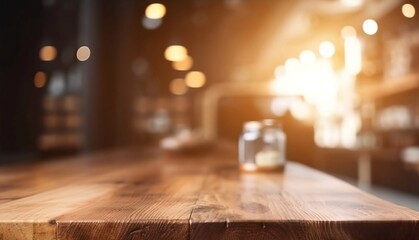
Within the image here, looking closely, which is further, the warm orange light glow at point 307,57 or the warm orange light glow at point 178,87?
the warm orange light glow at point 178,87

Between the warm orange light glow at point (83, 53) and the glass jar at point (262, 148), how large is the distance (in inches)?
173

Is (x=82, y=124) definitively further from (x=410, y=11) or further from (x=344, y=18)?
(x=410, y=11)

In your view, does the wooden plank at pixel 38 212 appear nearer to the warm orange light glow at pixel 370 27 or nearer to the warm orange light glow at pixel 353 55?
the warm orange light glow at pixel 370 27

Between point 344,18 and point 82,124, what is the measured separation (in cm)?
329

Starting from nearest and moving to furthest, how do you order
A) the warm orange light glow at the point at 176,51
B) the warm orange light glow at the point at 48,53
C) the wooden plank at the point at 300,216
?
1. the wooden plank at the point at 300,216
2. the warm orange light glow at the point at 48,53
3. the warm orange light glow at the point at 176,51

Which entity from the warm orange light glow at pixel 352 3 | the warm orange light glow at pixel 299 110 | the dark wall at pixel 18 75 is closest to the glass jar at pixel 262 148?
the dark wall at pixel 18 75

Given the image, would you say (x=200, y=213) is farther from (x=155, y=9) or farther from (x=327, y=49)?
(x=327, y=49)

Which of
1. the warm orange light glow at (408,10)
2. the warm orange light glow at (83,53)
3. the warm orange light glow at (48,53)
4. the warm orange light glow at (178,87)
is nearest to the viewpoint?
the warm orange light glow at (48,53)

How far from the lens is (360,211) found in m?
0.77

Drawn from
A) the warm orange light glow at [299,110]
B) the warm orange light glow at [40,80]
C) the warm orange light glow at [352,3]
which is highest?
the warm orange light glow at [352,3]

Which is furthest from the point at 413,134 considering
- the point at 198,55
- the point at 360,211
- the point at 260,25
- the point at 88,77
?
the point at 198,55

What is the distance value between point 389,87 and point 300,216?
5.10 metres

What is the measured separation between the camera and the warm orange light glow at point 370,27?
576cm

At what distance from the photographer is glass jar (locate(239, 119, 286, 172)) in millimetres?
1601
